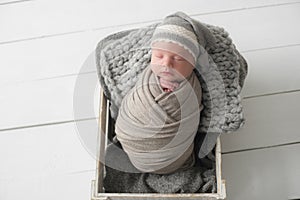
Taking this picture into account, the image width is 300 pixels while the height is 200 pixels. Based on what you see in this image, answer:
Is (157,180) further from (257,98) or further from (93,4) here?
(93,4)

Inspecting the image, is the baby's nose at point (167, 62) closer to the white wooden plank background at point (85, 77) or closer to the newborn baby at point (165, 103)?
the newborn baby at point (165, 103)

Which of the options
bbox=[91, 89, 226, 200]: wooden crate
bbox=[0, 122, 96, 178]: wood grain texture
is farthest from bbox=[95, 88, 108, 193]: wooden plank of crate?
bbox=[0, 122, 96, 178]: wood grain texture

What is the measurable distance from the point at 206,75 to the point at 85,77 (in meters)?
0.34

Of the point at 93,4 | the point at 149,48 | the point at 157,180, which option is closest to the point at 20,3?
the point at 93,4

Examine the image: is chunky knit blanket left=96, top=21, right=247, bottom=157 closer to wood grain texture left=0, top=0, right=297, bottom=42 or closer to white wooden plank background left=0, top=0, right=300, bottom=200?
white wooden plank background left=0, top=0, right=300, bottom=200

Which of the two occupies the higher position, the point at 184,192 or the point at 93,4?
the point at 93,4

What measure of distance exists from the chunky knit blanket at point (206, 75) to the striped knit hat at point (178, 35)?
48 millimetres

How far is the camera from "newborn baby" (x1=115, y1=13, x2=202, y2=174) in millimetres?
886

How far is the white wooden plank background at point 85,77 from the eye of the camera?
43.4 inches

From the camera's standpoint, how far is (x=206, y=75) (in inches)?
38.0

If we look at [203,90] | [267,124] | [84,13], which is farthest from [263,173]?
[84,13]

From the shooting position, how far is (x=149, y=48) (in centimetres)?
97

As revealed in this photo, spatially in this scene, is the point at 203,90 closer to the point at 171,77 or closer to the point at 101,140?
the point at 171,77

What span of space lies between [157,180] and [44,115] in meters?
0.32
